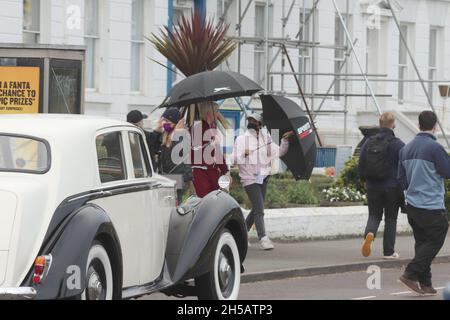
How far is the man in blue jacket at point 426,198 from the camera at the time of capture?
561 inches

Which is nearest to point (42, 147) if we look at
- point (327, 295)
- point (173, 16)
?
point (327, 295)

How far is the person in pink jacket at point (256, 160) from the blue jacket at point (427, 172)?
405 cm

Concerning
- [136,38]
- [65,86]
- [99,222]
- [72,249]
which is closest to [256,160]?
[65,86]

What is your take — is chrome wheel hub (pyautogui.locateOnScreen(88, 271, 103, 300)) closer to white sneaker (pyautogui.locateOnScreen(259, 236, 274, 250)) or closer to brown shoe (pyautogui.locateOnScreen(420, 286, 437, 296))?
brown shoe (pyautogui.locateOnScreen(420, 286, 437, 296))

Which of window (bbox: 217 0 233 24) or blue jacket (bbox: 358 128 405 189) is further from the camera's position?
window (bbox: 217 0 233 24)

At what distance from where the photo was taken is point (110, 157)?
1116 centimetres

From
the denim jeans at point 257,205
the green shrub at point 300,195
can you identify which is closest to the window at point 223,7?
the green shrub at point 300,195

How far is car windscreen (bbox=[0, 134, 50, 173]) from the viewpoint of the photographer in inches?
407

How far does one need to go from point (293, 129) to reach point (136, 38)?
39.0 ft

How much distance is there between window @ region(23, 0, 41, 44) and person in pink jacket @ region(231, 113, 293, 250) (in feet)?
30.4

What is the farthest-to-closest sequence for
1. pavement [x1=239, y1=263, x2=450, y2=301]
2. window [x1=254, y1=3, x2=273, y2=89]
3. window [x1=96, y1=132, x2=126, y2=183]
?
window [x1=254, y1=3, x2=273, y2=89]
pavement [x1=239, y1=263, x2=450, y2=301]
window [x1=96, y1=132, x2=126, y2=183]

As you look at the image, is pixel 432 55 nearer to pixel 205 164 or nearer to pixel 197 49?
pixel 197 49

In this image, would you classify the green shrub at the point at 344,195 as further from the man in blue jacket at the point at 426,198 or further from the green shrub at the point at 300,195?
the man in blue jacket at the point at 426,198

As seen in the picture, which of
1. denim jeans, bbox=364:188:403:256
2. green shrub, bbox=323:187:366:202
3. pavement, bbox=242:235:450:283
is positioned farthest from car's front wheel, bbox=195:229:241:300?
green shrub, bbox=323:187:366:202
